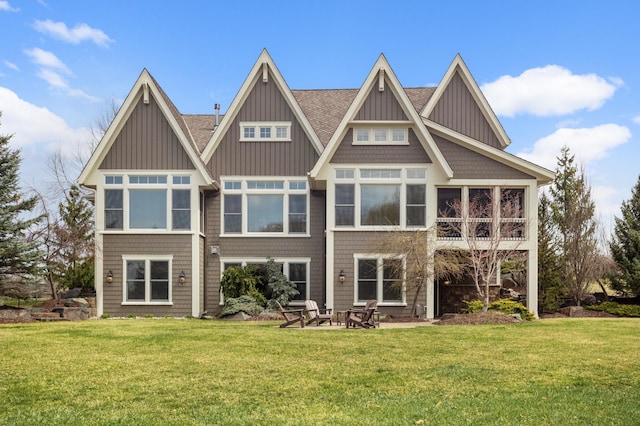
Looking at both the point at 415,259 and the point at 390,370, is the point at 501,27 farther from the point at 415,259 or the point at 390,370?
the point at 390,370

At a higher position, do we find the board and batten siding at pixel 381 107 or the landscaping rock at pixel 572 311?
the board and batten siding at pixel 381 107

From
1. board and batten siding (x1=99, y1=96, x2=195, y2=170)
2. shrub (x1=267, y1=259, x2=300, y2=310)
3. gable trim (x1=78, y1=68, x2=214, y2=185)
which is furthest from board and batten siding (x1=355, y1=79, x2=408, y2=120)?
board and batten siding (x1=99, y1=96, x2=195, y2=170)

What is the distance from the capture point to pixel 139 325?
17.2 meters

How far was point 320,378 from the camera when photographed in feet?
30.5

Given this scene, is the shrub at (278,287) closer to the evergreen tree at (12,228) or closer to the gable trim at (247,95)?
the gable trim at (247,95)

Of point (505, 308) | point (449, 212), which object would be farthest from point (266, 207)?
point (505, 308)

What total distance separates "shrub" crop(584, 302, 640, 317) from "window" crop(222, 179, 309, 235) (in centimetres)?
1129

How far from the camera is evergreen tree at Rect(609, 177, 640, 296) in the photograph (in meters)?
23.9

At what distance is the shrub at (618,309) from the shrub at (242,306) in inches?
494

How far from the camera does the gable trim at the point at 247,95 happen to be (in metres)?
22.5

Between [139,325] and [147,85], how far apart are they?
8998 millimetres

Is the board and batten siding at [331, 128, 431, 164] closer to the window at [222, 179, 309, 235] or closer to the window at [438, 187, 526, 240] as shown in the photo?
the window at [438, 187, 526, 240]

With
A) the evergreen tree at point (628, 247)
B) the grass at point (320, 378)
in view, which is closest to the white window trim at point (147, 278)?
the grass at point (320, 378)

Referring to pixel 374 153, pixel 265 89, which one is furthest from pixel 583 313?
pixel 265 89
